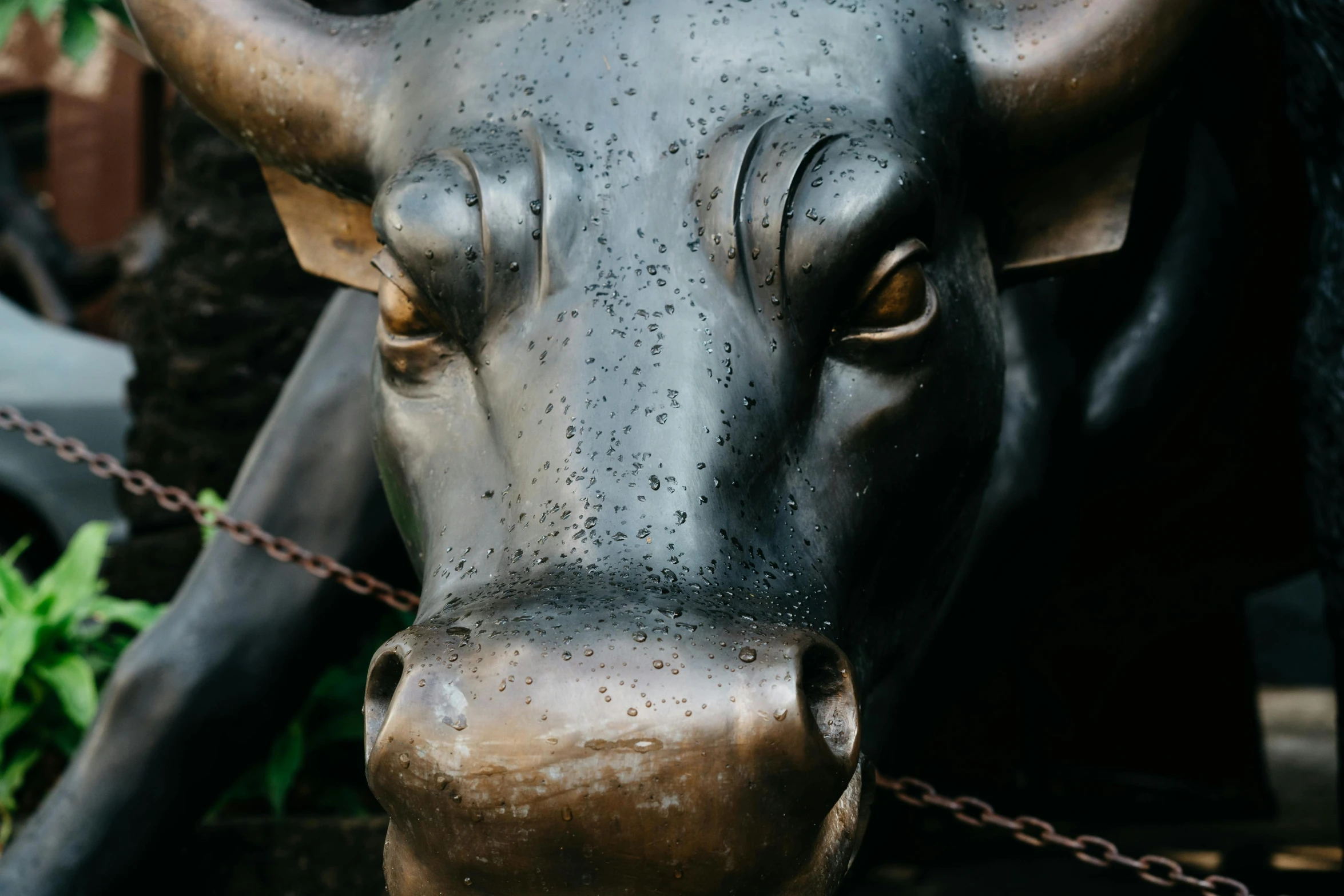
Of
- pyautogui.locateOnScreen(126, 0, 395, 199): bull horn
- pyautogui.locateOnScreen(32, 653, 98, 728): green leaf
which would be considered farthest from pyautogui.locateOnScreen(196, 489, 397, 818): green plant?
pyautogui.locateOnScreen(126, 0, 395, 199): bull horn

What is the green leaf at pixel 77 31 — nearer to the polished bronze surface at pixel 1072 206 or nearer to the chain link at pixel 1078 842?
the polished bronze surface at pixel 1072 206

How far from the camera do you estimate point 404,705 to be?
1.57m

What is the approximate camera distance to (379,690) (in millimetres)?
1701

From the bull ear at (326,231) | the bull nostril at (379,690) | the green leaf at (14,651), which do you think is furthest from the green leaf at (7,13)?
the bull nostril at (379,690)

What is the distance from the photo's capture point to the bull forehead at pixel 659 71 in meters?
2.15

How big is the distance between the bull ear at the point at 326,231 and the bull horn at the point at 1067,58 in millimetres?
1077

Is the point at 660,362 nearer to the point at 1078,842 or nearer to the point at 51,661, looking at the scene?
the point at 1078,842

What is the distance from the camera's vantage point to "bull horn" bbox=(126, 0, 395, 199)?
2516mm

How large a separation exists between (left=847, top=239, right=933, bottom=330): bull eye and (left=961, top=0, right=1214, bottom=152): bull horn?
0.41 metres

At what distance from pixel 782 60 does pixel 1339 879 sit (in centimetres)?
312

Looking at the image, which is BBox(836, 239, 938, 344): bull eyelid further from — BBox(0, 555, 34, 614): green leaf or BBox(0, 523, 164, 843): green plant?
BBox(0, 555, 34, 614): green leaf

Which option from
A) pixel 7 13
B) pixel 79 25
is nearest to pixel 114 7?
pixel 79 25

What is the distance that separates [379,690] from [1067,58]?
1.44 meters

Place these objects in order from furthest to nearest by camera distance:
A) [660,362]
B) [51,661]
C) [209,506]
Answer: [51,661] → [209,506] → [660,362]
